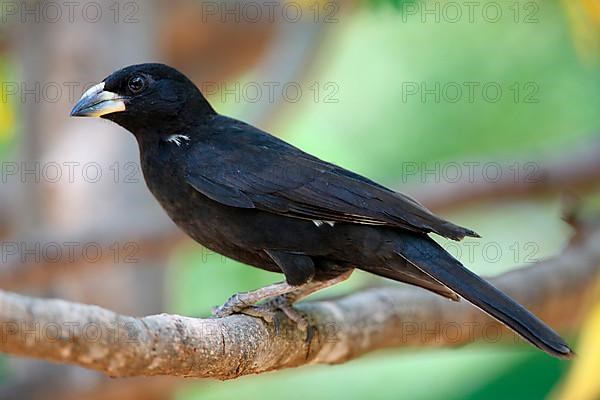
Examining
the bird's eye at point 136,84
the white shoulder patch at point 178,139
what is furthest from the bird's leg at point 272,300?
the bird's eye at point 136,84

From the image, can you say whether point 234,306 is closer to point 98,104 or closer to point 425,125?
point 98,104

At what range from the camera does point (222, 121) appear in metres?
4.14

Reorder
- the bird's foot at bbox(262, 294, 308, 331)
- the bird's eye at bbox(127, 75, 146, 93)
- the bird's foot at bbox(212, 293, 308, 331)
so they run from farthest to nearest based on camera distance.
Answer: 1. the bird's eye at bbox(127, 75, 146, 93)
2. the bird's foot at bbox(262, 294, 308, 331)
3. the bird's foot at bbox(212, 293, 308, 331)

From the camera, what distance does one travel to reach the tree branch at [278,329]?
2482 millimetres

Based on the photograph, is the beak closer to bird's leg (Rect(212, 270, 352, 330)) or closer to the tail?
bird's leg (Rect(212, 270, 352, 330))

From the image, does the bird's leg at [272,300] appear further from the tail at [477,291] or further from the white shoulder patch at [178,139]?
the white shoulder patch at [178,139]

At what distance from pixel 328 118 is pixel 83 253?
4218 millimetres

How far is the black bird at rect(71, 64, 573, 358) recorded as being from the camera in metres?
3.62

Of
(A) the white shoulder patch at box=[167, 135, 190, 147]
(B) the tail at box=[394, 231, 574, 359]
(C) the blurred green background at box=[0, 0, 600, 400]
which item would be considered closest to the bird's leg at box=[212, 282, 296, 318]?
(B) the tail at box=[394, 231, 574, 359]

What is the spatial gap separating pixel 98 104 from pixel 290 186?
0.80 metres

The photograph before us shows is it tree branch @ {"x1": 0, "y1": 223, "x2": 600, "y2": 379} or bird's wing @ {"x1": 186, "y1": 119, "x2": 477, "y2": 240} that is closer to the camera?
tree branch @ {"x1": 0, "y1": 223, "x2": 600, "y2": 379}

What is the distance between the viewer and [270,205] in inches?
148

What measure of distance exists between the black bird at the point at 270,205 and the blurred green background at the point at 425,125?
140 inches

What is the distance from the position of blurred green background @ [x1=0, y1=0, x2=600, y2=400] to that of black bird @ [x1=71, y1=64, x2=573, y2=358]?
3548 mm
